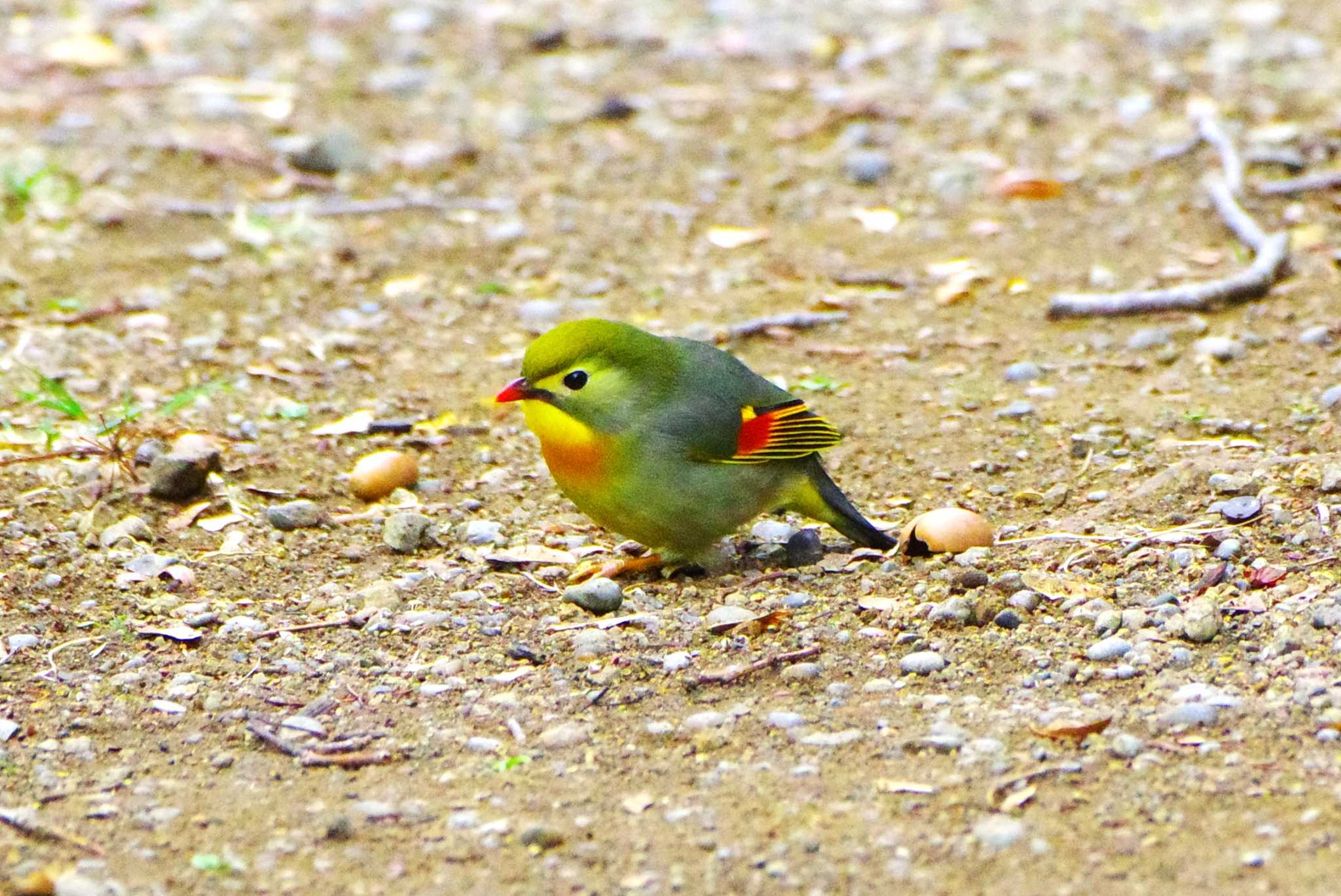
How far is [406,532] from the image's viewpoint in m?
5.03

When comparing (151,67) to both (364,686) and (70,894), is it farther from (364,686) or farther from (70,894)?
(70,894)

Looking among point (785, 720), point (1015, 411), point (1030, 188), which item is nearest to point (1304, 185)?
point (1030, 188)

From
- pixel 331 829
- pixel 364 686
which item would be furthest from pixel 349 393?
pixel 331 829

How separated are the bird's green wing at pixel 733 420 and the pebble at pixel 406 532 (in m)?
0.80

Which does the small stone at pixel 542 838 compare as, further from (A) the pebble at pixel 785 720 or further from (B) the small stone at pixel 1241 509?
(B) the small stone at pixel 1241 509

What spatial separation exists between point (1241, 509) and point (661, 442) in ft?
5.33

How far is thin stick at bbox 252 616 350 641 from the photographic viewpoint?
436 centimetres

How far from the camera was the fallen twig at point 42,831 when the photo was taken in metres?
3.28

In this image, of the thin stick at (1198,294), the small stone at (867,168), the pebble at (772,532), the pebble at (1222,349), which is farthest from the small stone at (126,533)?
the small stone at (867,168)

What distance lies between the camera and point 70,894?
3.08 meters

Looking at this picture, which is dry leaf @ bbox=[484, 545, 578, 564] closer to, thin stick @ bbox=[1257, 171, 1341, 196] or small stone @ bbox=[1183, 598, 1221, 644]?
small stone @ bbox=[1183, 598, 1221, 644]

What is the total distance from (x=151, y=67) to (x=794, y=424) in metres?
6.04

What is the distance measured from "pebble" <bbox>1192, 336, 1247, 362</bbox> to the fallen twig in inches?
173

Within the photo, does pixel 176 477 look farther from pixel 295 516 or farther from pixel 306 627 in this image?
pixel 306 627
